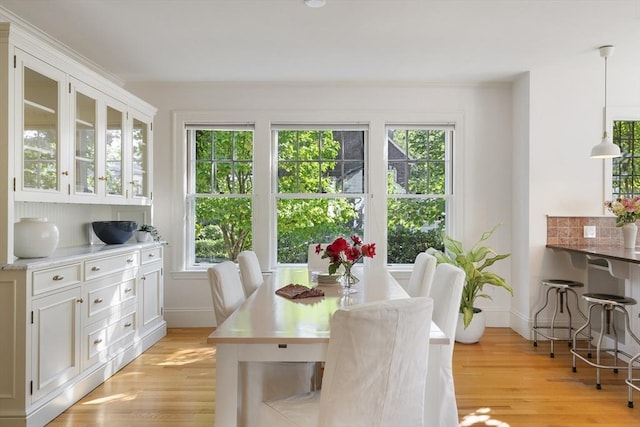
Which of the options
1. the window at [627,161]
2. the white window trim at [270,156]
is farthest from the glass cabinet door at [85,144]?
the window at [627,161]

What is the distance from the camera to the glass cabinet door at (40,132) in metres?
2.63

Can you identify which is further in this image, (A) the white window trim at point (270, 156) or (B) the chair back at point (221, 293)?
(A) the white window trim at point (270, 156)

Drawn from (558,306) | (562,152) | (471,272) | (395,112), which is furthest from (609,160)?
(395,112)

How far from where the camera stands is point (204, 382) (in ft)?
10.6

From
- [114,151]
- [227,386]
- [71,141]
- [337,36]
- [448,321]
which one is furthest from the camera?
[114,151]

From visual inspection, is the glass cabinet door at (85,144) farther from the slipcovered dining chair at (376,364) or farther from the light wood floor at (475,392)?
the slipcovered dining chair at (376,364)

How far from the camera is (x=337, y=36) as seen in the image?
3502 millimetres

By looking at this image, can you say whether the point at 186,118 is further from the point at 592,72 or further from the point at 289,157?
the point at 592,72

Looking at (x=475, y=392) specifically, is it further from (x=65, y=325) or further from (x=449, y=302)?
(x=65, y=325)

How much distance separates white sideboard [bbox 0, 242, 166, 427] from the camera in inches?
96.3

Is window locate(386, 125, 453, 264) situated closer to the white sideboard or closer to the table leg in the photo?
the white sideboard

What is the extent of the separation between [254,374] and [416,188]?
3338 mm

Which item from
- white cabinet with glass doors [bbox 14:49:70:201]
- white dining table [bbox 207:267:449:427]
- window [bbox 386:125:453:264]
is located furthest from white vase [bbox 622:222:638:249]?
white cabinet with glass doors [bbox 14:49:70:201]

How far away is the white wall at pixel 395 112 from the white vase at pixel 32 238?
2025mm
